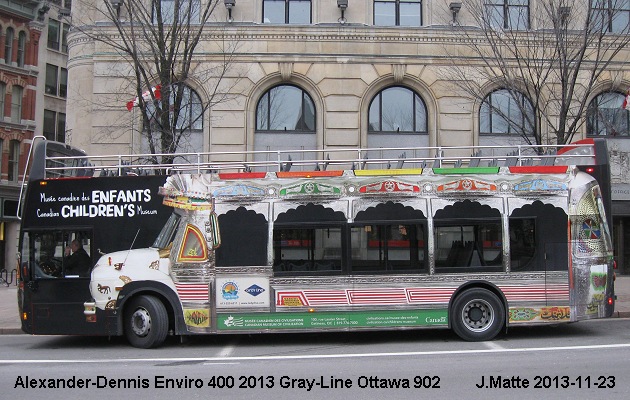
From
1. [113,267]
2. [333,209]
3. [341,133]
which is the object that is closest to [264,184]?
[333,209]

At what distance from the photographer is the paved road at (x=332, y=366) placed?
24.6 feet

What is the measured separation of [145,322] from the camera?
11.1 m

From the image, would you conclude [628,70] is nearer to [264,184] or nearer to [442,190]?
[442,190]

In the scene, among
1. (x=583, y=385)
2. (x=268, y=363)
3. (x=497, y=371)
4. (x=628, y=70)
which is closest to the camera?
(x=583, y=385)

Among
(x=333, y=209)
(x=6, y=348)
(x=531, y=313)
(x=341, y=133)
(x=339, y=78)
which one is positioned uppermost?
(x=339, y=78)

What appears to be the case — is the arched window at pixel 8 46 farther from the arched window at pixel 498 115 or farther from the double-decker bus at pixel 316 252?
the double-decker bus at pixel 316 252

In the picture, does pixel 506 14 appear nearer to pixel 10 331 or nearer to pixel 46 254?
pixel 46 254

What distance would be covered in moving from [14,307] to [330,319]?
1116 centimetres

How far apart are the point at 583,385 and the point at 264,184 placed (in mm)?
6117

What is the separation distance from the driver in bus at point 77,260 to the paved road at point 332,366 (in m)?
1.45

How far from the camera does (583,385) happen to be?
7.56 m

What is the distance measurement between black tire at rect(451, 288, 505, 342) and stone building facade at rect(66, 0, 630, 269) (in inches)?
441

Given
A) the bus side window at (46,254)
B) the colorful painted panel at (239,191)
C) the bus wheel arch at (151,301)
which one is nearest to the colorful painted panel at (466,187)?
the colorful painted panel at (239,191)

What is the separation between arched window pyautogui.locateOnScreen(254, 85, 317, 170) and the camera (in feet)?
71.7
